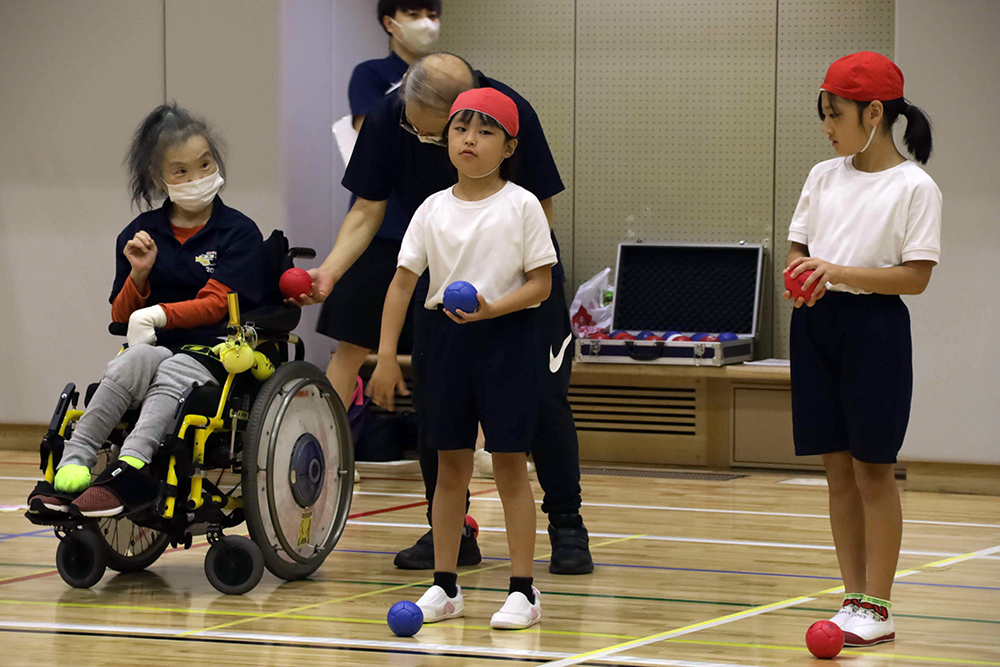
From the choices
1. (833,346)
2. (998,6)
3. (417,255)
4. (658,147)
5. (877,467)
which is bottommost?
(877,467)

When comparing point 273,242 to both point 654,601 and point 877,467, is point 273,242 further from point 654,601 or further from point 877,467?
point 877,467

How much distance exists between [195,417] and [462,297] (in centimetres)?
73

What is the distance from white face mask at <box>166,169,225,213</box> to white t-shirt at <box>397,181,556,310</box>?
2.46ft

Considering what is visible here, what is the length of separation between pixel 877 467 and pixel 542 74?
364cm

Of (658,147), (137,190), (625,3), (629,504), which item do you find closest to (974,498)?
(629,504)

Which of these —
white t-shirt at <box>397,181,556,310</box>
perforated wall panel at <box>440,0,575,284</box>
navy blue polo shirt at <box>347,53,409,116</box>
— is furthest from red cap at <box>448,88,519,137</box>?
perforated wall panel at <box>440,0,575,284</box>

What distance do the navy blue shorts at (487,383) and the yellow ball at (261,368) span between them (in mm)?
525

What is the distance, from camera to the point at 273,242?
314 cm

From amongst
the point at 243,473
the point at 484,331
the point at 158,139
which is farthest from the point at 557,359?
the point at 158,139

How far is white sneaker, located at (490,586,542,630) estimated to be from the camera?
2.52 meters

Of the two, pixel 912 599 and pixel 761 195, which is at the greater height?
pixel 761 195

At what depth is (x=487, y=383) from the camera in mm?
2529

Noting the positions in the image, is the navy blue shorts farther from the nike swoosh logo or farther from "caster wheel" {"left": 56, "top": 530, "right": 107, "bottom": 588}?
"caster wheel" {"left": 56, "top": 530, "right": 107, "bottom": 588}

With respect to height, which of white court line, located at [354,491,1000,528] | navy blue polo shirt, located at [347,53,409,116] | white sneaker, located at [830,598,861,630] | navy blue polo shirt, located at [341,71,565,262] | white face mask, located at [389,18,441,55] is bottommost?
white court line, located at [354,491,1000,528]
